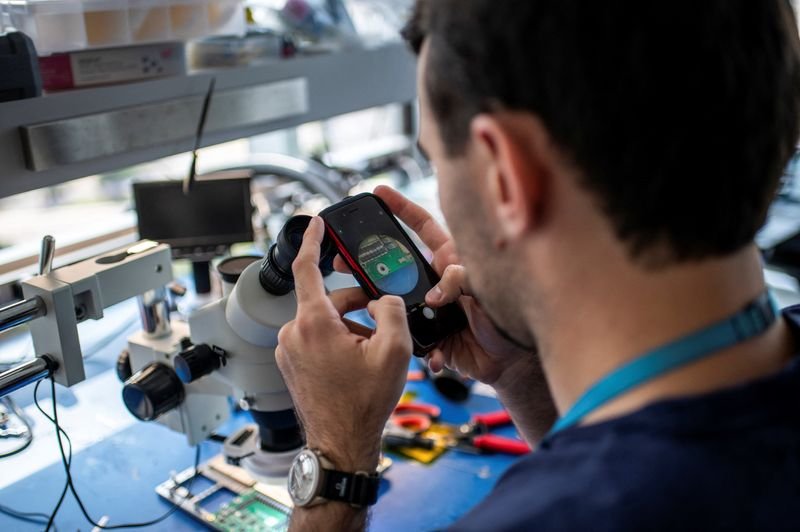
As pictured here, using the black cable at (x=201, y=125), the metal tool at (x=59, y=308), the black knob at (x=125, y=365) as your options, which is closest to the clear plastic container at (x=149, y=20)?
the black cable at (x=201, y=125)

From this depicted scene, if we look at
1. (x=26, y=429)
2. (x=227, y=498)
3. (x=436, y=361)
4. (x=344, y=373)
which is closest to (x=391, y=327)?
(x=344, y=373)

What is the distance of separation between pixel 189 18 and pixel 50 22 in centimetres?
23

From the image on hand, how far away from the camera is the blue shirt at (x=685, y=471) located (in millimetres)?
542

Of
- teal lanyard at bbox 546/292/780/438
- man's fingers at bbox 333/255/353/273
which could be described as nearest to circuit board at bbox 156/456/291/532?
man's fingers at bbox 333/255/353/273

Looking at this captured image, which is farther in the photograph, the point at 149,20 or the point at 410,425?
the point at 410,425

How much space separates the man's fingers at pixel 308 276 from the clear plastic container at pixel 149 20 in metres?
0.52

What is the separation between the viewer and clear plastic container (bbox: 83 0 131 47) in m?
1.10

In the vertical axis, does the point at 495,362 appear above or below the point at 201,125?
below

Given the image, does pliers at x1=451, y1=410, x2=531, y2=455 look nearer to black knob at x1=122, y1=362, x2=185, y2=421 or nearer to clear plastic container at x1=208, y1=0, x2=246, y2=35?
black knob at x1=122, y1=362, x2=185, y2=421

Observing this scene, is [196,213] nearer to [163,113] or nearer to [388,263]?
[163,113]

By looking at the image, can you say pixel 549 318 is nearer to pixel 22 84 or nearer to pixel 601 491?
pixel 601 491

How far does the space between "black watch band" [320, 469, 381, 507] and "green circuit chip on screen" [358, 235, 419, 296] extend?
0.81 ft

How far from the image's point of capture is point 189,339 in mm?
1052

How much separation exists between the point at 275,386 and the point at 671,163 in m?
0.61
